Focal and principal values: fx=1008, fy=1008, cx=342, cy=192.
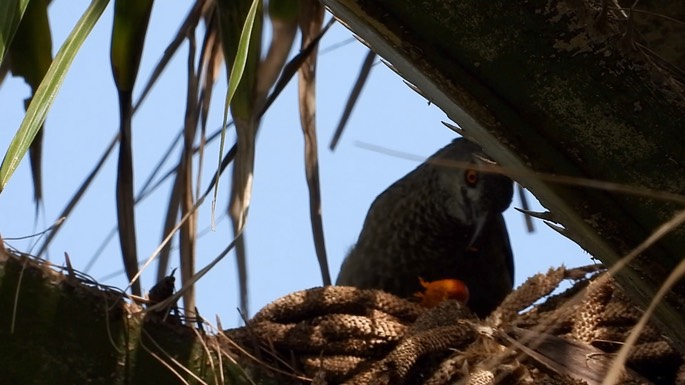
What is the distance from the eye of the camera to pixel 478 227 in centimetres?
339

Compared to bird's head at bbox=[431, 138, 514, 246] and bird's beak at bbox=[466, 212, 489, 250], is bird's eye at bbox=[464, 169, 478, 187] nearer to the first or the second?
bird's head at bbox=[431, 138, 514, 246]

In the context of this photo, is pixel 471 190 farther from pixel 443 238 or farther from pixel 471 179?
pixel 443 238

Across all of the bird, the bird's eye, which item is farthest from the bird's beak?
the bird's eye

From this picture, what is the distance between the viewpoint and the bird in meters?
3.31

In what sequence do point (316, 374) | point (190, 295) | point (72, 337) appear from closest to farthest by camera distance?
point (72, 337), point (316, 374), point (190, 295)

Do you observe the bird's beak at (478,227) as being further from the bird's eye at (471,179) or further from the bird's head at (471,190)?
the bird's eye at (471,179)

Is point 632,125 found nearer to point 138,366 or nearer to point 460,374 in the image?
point 460,374

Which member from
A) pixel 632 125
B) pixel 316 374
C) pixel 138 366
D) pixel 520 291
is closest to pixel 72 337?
pixel 138 366

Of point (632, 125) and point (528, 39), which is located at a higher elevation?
point (528, 39)

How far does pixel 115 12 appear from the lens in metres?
1.96

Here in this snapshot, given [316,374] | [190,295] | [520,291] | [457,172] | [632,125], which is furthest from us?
[457,172]

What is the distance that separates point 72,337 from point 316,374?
44cm

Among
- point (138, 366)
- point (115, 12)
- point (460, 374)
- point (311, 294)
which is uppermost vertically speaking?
point (115, 12)

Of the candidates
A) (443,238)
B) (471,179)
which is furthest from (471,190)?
(443,238)
